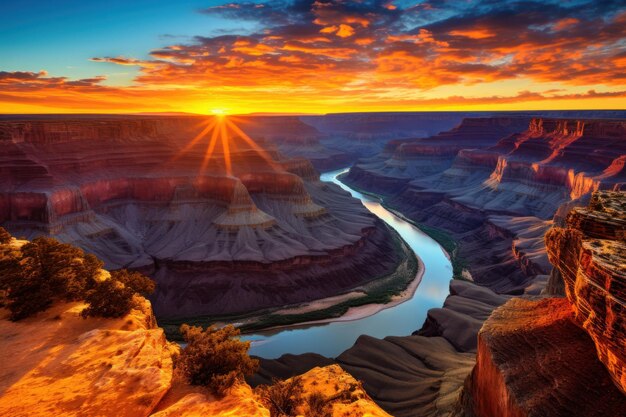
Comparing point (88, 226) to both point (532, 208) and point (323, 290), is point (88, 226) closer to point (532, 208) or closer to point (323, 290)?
point (323, 290)

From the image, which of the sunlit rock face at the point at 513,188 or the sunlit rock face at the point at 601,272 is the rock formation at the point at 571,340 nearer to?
the sunlit rock face at the point at 601,272

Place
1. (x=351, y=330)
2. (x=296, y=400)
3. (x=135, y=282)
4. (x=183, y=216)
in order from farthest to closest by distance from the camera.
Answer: (x=183, y=216), (x=351, y=330), (x=135, y=282), (x=296, y=400)

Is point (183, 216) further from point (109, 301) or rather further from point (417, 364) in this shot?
point (109, 301)

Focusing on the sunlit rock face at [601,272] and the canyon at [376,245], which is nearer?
the sunlit rock face at [601,272]

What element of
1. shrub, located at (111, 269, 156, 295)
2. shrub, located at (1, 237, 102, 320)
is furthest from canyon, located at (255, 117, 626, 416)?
shrub, located at (1, 237, 102, 320)

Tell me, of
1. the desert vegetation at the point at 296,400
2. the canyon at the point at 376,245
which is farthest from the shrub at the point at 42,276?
the desert vegetation at the point at 296,400

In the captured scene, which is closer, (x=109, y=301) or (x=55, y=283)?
(x=109, y=301)

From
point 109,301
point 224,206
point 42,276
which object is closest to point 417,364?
point 109,301

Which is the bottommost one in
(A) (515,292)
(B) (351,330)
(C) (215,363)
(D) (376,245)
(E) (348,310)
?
(B) (351,330)
